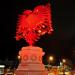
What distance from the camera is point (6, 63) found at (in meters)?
50.9

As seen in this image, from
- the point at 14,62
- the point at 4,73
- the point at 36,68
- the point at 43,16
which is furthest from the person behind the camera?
the point at 14,62

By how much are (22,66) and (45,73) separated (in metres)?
1.86

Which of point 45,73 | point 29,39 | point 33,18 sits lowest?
point 45,73

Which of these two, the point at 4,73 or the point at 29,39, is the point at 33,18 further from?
the point at 4,73

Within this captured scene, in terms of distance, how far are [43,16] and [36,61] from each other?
3.78 m

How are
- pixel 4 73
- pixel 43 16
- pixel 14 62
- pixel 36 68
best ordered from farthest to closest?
pixel 14 62, pixel 4 73, pixel 43 16, pixel 36 68

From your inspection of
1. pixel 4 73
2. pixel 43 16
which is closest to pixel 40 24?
pixel 43 16

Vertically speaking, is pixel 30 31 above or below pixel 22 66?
above

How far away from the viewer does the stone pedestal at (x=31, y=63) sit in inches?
894

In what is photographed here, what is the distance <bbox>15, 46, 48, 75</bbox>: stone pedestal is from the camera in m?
22.7

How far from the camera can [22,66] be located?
75.6ft

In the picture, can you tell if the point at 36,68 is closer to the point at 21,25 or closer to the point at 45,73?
the point at 45,73

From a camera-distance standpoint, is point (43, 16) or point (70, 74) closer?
Answer: point (43, 16)

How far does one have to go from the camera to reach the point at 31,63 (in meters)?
23.0
